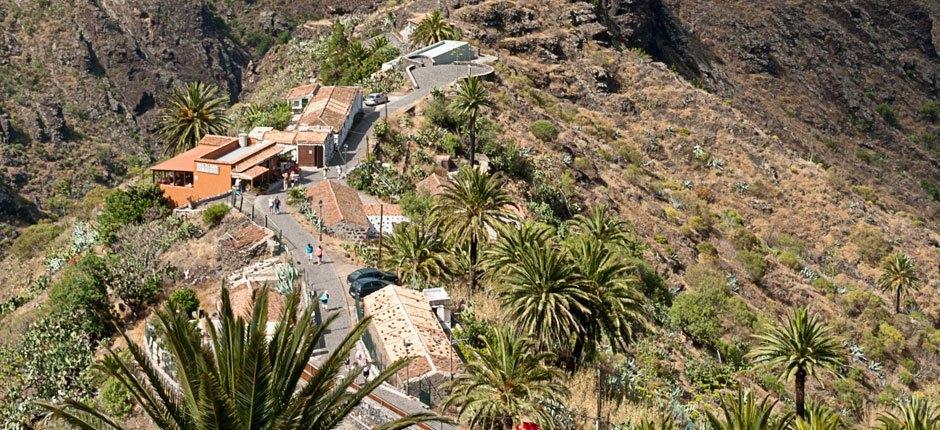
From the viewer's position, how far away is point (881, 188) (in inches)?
4284

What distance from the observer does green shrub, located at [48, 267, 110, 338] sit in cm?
3588

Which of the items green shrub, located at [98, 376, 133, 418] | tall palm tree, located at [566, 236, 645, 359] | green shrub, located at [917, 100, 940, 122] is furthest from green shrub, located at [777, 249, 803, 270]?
green shrub, located at [917, 100, 940, 122]

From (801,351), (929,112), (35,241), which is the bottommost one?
(929,112)

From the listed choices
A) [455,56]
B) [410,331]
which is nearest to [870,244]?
[455,56]

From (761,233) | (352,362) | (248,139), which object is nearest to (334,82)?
(248,139)

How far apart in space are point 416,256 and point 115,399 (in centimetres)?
1390

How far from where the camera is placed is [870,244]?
263ft

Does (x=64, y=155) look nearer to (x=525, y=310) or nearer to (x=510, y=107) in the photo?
(x=510, y=107)

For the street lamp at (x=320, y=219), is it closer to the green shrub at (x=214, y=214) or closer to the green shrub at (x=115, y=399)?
the green shrub at (x=214, y=214)

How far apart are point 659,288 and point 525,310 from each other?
2586cm

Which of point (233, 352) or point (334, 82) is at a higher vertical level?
point (233, 352)

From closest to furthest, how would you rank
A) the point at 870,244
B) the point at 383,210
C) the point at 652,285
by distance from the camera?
the point at 383,210 < the point at 652,285 < the point at 870,244

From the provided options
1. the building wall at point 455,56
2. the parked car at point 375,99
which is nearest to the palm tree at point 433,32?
the building wall at point 455,56

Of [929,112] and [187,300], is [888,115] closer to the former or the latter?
[929,112]
